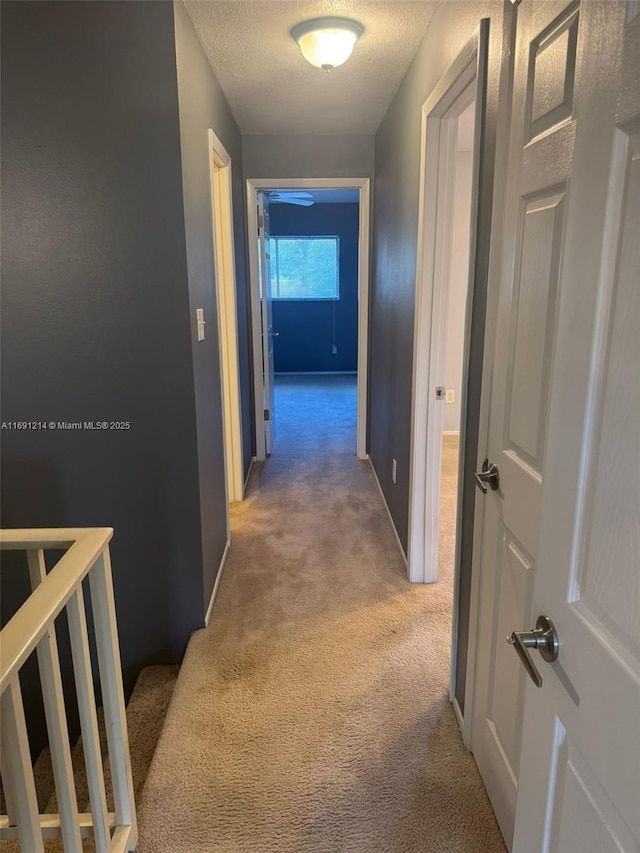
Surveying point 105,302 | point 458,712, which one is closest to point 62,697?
point 458,712


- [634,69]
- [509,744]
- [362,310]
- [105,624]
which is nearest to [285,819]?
[509,744]

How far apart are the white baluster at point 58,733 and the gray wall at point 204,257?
1.25m

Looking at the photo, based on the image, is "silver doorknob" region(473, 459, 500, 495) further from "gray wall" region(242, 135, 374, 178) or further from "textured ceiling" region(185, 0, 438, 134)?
"gray wall" region(242, 135, 374, 178)

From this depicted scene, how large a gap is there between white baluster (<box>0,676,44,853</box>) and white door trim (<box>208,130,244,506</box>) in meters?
2.06

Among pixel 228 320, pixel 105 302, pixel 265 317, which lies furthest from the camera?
pixel 265 317

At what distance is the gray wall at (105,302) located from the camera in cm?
199

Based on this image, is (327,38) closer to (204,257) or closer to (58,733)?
(204,257)

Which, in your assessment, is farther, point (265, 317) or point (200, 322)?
point (265, 317)

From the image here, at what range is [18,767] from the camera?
969mm

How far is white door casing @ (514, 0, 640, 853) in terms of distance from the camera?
2.13ft

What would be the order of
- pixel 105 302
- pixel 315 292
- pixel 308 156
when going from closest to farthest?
pixel 105 302
pixel 308 156
pixel 315 292

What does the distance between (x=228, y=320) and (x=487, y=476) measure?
233cm

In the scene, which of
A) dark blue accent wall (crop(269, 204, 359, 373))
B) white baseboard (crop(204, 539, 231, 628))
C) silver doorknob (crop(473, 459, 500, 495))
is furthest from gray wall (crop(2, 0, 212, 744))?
dark blue accent wall (crop(269, 204, 359, 373))

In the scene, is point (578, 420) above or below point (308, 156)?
below
